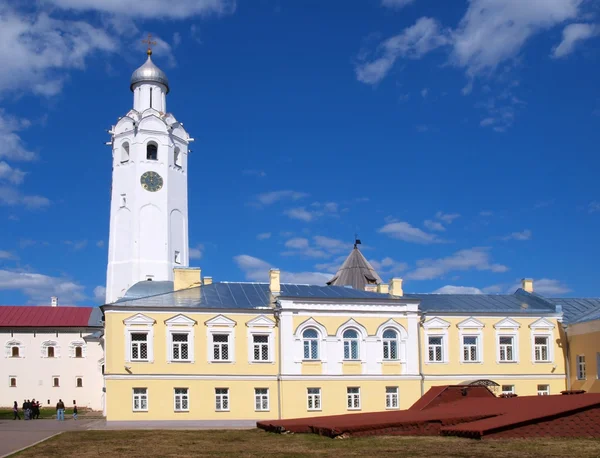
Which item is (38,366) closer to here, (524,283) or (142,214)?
(142,214)

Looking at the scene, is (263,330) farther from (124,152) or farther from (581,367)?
(124,152)

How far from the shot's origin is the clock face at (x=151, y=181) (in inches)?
2489

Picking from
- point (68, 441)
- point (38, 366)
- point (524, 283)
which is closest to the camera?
point (68, 441)

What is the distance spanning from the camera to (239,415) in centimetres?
3788

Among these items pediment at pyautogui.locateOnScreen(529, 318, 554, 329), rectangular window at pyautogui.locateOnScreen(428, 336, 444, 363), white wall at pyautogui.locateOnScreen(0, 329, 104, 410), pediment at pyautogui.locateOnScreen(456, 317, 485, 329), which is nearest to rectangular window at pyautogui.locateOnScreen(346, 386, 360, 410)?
rectangular window at pyautogui.locateOnScreen(428, 336, 444, 363)

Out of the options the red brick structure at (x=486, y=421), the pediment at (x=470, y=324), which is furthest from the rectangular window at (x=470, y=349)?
the red brick structure at (x=486, y=421)

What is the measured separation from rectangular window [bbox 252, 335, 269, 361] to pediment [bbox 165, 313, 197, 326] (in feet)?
10.4

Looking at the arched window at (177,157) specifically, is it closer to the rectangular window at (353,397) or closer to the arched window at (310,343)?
the arched window at (310,343)

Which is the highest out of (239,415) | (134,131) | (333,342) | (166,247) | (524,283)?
(134,131)

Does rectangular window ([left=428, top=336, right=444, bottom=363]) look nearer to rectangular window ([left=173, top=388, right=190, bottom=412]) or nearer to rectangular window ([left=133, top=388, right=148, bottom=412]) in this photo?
rectangular window ([left=173, top=388, right=190, bottom=412])

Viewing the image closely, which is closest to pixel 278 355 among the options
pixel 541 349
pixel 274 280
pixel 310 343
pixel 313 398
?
pixel 310 343

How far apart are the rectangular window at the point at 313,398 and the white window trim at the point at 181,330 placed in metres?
5.76

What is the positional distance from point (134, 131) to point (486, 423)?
1777 inches

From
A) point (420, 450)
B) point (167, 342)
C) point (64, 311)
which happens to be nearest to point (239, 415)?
point (167, 342)
